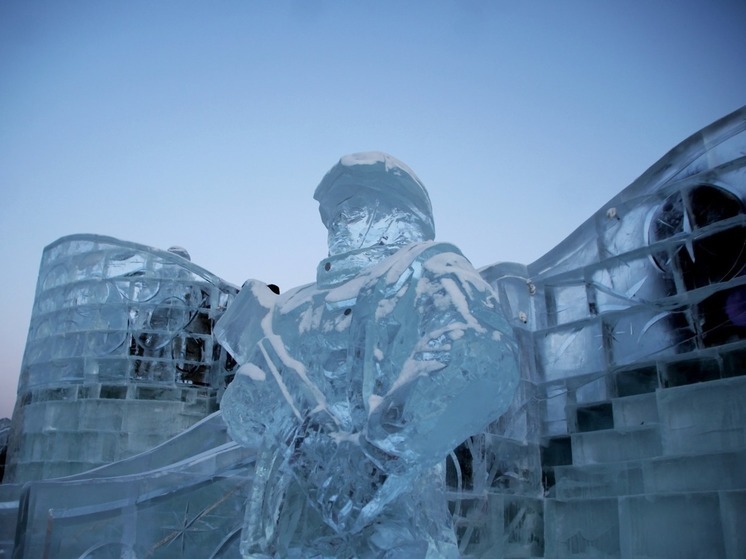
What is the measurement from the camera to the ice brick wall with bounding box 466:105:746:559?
367 centimetres

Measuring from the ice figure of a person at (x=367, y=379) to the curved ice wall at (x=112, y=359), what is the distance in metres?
4.93

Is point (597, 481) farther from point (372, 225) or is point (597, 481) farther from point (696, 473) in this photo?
point (372, 225)

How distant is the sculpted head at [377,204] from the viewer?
2396 mm

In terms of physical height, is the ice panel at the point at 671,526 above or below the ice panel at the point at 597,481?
below

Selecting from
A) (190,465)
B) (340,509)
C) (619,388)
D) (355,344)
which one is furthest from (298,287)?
(619,388)

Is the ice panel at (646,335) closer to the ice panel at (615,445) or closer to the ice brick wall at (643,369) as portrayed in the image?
the ice brick wall at (643,369)

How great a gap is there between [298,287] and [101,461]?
521cm

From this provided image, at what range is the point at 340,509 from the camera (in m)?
1.91

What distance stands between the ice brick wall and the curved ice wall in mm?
3967

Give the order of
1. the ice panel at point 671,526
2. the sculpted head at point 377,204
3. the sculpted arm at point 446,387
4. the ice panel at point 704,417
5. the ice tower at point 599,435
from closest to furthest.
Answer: the sculpted arm at point 446,387 < the sculpted head at point 377,204 < the ice tower at point 599,435 < the ice panel at point 671,526 < the ice panel at point 704,417

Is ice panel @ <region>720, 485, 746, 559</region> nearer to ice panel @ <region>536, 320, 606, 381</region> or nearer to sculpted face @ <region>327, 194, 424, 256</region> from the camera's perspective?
ice panel @ <region>536, 320, 606, 381</region>

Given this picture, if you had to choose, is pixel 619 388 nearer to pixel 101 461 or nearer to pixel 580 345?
pixel 580 345

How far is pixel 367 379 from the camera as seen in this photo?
6.59 feet

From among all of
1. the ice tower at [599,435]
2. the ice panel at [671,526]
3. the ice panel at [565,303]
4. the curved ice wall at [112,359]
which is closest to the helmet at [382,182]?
the ice tower at [599,435]
